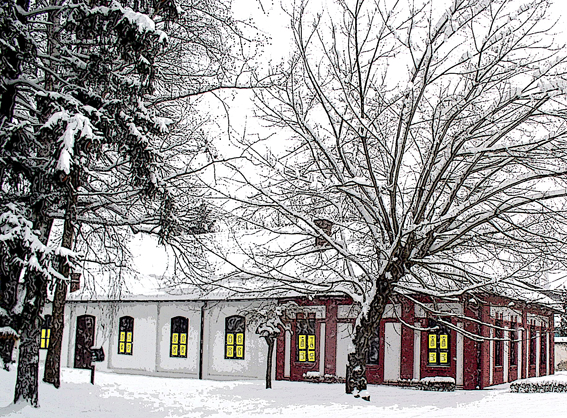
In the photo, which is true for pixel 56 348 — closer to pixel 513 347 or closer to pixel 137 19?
pixel 137 19

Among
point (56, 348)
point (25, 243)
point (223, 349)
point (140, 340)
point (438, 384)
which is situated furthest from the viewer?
point (140, 340)

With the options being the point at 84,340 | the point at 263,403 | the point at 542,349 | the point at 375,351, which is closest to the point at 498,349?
the point at 375,351

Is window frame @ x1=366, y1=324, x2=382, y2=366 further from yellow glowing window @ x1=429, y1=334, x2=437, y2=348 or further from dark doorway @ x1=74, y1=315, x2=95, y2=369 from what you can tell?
dark doorway @ x1=74, y1=315, x2=95, y2=369

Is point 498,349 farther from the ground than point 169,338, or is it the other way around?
point 498,349

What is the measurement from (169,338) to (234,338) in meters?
2.92

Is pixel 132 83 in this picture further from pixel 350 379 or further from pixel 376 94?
pixel 350 379

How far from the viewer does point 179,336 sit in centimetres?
2366

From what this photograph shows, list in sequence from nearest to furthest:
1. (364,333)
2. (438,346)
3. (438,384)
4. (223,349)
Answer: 1. (364,333)
2. (438,384)
3. (438,346)
4. (223,349)

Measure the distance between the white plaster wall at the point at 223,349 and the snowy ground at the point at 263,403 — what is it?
12.2 feet

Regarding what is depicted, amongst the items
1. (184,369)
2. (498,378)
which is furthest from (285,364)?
(498,378)

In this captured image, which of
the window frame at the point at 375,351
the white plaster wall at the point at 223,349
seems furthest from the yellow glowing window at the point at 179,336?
the window frame at the point at 375,351

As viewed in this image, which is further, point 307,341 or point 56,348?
point 307,341

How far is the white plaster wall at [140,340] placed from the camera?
24.1 m

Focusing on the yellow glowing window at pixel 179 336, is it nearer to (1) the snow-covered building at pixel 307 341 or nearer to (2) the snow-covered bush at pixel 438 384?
(1) the snow-covered building at pixel 307 341
